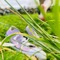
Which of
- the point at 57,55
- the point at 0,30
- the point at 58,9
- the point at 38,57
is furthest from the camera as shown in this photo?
the point at 0,30

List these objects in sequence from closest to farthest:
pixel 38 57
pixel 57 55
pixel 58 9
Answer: pixel 58 9 → pixel 57 55 → pixel 38 57

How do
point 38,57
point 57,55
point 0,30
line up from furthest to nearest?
point 0,30 < point 38,57 < point 57,55

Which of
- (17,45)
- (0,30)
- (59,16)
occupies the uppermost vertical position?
(0,30)

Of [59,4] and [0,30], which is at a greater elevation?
[0,30]

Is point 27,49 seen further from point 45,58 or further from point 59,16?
point 59,16

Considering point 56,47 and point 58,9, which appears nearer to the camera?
point 58,9

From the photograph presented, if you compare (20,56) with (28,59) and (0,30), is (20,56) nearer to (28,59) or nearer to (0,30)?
(28,59)

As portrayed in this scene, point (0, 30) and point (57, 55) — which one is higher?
point (0, 30)

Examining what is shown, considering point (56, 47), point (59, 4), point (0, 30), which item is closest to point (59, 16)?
point (59, 4)

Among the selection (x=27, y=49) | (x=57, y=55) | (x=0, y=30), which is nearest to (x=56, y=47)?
(x=57, y=55)
